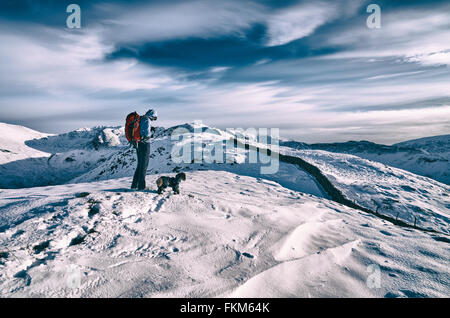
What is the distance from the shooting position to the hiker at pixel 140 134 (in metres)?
6.60

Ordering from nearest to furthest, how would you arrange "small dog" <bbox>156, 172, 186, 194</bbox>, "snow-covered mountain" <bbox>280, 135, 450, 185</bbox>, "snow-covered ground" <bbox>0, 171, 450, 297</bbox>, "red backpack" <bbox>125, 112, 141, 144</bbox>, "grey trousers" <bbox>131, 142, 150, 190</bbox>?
"snow-covered ground" <bbox>0, 171, 450, 297</bbox> < "small dog" <bbox>156, 172, 186, 194</bbox> < "red backpack" <bbox>125, 112, 141, 144</bbox> < "grey trousers" <bbox>131, 142, 150, 190</bbox> < "snow-covered mountain" <bbox>280, 135, 450, 185</bbox>

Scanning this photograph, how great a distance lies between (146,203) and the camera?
→ 5730 mm

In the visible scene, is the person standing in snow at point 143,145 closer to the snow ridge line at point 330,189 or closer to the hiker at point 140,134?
the hiker at point 140,134

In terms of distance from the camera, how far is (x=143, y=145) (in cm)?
688

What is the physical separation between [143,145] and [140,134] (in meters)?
0.41

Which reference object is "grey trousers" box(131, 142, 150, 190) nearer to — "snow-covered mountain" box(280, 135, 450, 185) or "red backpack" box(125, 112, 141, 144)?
"red backpack" box(125, 112, 141, 144)

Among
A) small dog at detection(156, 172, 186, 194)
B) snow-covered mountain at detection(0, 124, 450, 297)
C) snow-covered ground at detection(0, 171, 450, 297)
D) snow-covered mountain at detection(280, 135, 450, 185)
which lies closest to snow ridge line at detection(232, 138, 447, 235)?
snow-covered mountain at detection(0, 124, 450, 297)

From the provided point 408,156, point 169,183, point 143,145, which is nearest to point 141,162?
point 143,145

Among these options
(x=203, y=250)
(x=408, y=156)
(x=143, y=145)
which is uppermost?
(x=143, y=145)

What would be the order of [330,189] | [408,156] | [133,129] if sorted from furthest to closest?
1. [408,156]
2. [330,189]
3. [133,129]

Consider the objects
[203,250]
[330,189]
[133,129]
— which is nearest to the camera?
[203,250]

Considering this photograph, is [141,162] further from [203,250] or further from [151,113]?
[203,250]

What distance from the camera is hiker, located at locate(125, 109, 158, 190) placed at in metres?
6.60
